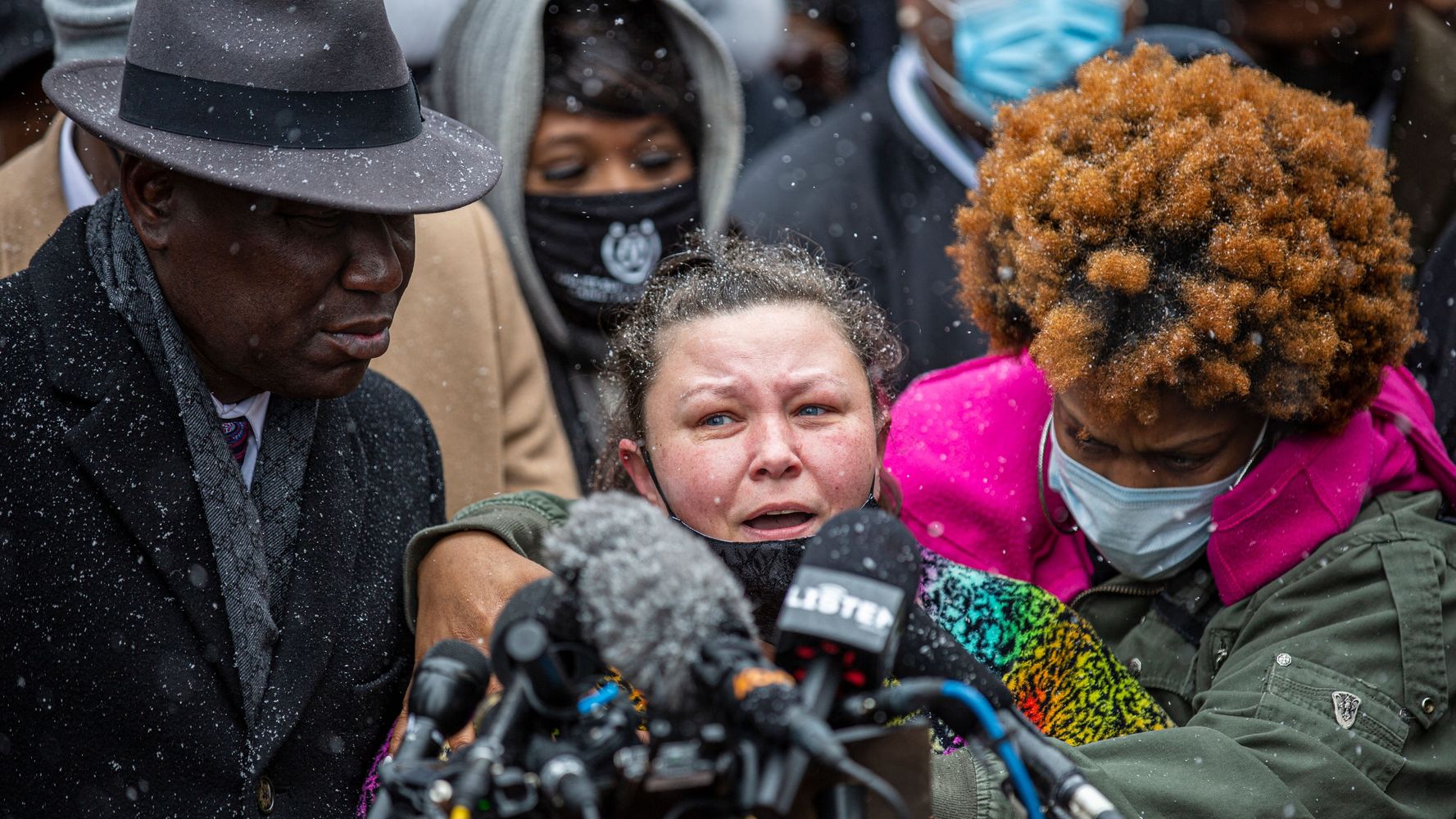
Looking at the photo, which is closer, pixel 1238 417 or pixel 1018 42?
pixel 1238 417

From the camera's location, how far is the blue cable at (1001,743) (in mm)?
1970

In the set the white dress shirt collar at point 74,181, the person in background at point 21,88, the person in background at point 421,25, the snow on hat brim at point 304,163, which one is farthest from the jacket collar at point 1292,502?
the person in background at point 21,88

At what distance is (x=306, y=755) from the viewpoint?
313cm

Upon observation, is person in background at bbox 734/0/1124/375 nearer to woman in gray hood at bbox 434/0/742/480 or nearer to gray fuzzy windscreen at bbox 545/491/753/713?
woman in gray hood at bbox 434/0/742/480

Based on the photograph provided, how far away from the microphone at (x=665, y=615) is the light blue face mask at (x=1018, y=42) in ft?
14.2

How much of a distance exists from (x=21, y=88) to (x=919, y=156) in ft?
11.1

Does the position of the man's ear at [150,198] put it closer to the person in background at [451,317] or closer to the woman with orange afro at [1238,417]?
the person in background at [451,317]

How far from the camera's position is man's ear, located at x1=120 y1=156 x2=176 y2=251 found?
2.97 m

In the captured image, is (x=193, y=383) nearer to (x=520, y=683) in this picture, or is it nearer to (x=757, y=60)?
(x=520, y=683)

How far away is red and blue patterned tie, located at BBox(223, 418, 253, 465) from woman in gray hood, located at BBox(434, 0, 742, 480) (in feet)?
6.95

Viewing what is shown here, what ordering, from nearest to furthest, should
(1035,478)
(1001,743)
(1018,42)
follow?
(1001,743), (1035,478), (1018,42)

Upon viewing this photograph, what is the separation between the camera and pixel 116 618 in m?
2.94

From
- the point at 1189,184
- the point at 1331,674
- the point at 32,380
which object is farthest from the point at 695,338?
the point at 1331,674

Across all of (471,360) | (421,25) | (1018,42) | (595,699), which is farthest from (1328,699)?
(421,25)
